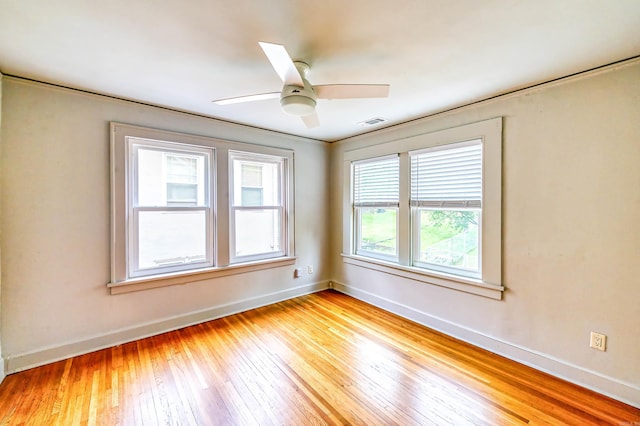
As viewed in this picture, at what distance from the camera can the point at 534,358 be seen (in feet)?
7.32

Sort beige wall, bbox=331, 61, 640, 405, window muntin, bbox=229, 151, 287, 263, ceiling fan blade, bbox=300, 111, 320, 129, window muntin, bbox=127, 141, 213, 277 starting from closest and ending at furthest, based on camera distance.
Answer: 1. beige wall, bbox=331, 61, 640, 405
2. ceiling fan blade, bbox=300, 111, 320, 129
3. window muntin, bbox=127, 141, 213, 277
4. window muntin, bbox=229, 151, 287, 263

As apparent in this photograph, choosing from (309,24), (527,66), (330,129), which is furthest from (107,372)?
(527,66)

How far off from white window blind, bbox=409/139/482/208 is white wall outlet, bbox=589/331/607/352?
1.26 meters

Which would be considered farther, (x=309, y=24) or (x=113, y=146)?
(x=113, y=146)

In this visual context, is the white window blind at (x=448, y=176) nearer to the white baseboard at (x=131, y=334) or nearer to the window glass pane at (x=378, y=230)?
the window glass pane at (x=378, y=230)

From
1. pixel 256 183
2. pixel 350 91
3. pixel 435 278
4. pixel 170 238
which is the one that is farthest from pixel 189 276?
pixel 435 278

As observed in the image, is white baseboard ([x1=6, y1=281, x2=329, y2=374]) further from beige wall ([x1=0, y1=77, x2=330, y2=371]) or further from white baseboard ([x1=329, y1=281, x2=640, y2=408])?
white baseboard ([x1=329, y1=281, x2=640, y2=408])

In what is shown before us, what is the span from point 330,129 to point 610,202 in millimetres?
2733

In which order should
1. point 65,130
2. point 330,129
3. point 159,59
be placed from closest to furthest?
point 159,59
point 65,130
point 330,129

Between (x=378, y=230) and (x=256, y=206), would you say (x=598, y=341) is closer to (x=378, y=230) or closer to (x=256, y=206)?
(x=378, y=230)

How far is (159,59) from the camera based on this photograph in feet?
6.10

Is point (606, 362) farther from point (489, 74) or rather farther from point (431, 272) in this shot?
point (489, 74)

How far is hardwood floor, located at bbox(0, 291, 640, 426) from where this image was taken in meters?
1.71

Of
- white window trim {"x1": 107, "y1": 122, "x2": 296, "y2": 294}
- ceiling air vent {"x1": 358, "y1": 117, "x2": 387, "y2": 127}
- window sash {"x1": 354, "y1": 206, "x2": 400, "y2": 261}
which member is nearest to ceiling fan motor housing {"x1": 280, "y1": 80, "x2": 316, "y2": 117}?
ceiling air vent {"x1": 358, "y1": 117, "x2": 387, "y2": 127}
